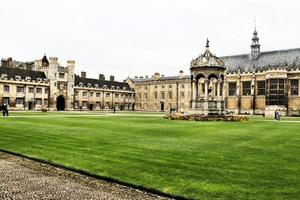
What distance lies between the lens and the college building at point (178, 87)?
214 feet

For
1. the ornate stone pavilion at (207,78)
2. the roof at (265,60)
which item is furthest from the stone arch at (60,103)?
the ornate stone pavilion at (207,78)

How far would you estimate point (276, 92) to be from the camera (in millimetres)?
65188

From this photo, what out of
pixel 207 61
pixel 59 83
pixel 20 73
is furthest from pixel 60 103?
pixel 207 61

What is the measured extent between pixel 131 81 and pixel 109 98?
526 inches

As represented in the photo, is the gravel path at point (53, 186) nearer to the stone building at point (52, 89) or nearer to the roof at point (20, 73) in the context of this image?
the stone building at point (52, 89)

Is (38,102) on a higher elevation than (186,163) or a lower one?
higher

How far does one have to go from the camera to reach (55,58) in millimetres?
78625

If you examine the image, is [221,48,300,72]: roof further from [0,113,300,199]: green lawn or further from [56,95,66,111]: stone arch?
[0,113,300,199]: green lawn

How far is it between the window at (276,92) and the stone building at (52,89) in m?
45.3

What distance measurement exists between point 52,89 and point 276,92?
49.8m

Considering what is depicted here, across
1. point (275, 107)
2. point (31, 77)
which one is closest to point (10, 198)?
point (275, 107)

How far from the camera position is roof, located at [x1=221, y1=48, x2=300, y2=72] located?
222 ft

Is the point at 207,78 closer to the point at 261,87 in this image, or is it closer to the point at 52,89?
the point at 261,87

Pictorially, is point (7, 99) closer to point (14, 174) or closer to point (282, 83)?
point (282, 83)
